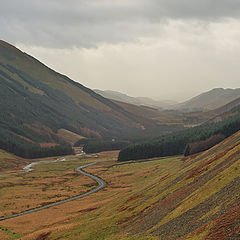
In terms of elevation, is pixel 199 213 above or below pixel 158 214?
above

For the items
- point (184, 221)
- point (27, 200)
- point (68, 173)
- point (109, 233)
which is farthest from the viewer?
point (68, 173)

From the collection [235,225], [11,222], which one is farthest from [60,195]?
[235,225]

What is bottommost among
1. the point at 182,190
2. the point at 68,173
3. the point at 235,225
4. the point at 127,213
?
the point at 68,173

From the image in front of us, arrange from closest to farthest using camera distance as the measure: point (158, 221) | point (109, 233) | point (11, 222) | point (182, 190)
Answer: point (158, 221) < point (109, 233) < point (182, 190) < point (11, 222)

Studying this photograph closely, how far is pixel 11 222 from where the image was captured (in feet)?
274

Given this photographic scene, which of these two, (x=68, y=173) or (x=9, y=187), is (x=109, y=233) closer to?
(x=9, y=187)

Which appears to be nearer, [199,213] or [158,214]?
[199,213]

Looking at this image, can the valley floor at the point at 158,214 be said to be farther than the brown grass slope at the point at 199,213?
Yes

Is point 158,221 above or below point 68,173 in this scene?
above

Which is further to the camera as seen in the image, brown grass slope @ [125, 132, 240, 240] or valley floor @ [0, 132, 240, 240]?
valley floor @ [0, 132, 240, 240]

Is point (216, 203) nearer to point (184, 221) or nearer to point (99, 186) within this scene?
point (184, 221)

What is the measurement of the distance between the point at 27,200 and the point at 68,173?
69.6 m

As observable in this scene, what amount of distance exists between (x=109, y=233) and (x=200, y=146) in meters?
128

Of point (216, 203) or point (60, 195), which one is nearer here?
point (216, 203)
